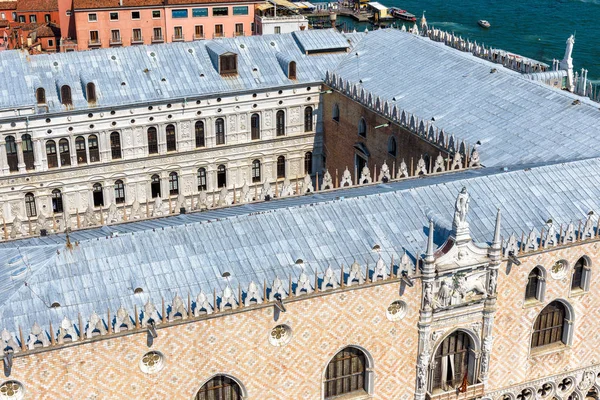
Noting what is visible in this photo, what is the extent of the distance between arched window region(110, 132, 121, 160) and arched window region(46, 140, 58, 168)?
4348mm

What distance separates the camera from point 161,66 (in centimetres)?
7019

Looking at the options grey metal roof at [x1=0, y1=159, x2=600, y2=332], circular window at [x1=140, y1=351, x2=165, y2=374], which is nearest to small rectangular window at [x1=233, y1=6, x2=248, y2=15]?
grey metal roof at [x1=0, y1=159, x2=600, y2=332]

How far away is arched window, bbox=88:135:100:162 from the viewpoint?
2628 inches

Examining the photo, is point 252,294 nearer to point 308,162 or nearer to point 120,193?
point 120,193

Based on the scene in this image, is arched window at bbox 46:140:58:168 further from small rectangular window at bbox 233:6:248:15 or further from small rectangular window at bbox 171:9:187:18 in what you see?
small rectangular window at bbox 233:6:248:15

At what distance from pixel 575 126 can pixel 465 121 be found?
802 cm

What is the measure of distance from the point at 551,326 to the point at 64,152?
38851 mm

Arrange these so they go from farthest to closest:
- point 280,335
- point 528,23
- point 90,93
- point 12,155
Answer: point 528,23
point 90,93
point 12,155
point 280,335

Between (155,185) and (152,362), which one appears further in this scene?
(155,185)

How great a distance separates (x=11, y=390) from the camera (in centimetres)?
3400

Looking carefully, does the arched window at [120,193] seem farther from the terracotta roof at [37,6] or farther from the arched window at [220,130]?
the terracotta roof at [37,6]

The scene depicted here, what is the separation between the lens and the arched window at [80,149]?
6625cm

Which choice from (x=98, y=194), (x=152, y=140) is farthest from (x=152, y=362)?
(x=152, y=140)

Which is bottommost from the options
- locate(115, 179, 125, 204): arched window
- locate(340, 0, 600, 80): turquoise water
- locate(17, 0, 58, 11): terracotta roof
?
locate(340, 0, 600, 80): turquoise water
